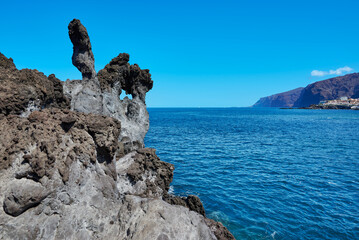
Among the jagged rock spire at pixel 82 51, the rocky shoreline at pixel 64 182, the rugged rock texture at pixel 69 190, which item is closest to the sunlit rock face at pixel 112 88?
the jagged rock spire at pixel 82 51

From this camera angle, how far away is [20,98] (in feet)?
33.5

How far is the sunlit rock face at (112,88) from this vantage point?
58.6 ft

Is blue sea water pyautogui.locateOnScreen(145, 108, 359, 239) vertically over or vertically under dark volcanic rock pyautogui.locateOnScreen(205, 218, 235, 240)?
under

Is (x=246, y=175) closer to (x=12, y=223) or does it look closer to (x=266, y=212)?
(x=266, y=212)

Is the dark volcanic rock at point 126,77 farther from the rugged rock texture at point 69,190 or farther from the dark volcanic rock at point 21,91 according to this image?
the rugged rock texture at point 69,190

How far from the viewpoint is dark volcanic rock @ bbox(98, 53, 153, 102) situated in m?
21.0

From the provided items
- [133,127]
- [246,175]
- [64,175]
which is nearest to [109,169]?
[64,175]

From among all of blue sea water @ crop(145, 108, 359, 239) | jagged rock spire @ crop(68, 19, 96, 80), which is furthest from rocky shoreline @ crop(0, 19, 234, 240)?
blue sea water @ crop(145, 108, 359, 239)

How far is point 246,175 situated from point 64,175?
22232 millimetres

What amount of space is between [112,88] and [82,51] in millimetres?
4198

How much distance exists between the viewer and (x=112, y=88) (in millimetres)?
21375

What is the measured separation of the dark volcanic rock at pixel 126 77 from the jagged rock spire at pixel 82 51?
1.63 meters

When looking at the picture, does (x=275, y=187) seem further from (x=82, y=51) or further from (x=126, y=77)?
(x=82, y=51)

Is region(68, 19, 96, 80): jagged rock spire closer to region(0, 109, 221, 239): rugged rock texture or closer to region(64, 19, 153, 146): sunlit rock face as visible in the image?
region(64, 19, 153, 146): sunlit rock face
